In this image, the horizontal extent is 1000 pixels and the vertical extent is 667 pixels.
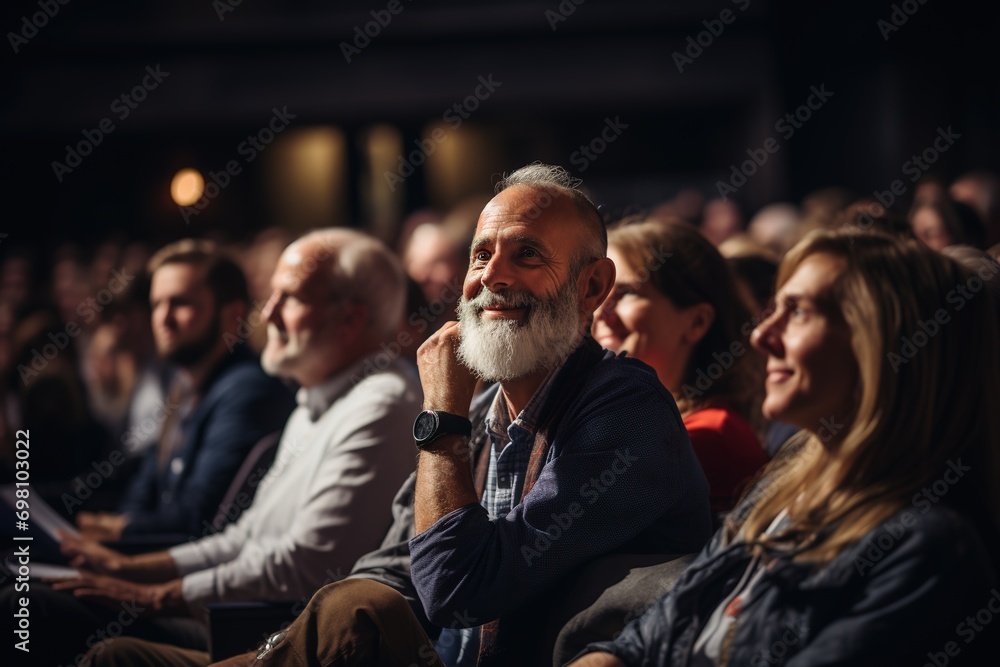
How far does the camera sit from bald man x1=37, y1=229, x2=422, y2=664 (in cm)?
271

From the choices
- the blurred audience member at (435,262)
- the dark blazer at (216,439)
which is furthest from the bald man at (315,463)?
the blurred audience member at (435,262)

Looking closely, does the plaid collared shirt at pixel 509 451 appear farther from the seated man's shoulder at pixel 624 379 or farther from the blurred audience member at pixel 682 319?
the blurred audience member at pixel 682 319

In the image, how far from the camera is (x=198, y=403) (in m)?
4.00

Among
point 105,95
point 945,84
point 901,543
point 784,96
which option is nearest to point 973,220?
point 901,543

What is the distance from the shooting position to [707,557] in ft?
5.79

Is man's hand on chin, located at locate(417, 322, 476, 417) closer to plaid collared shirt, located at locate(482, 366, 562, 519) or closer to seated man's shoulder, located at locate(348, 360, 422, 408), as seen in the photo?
plaid collared shirt, located at locate(482, 366, 562, 519)

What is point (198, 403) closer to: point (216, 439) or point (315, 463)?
point (216, 439)

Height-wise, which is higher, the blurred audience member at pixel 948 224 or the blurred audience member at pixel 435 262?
the blurred audience member at pixel 435 262

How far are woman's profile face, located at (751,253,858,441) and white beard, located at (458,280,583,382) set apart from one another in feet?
1.42

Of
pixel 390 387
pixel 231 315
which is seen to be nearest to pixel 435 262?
pixel 231 315

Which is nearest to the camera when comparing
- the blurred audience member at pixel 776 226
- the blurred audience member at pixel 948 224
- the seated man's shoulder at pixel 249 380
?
the seated man's shoulder at pixel 249 380

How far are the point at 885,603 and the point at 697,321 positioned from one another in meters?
1.25

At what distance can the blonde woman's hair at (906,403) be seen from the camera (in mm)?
1543

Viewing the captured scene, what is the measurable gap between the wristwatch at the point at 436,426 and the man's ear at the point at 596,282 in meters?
0.34
